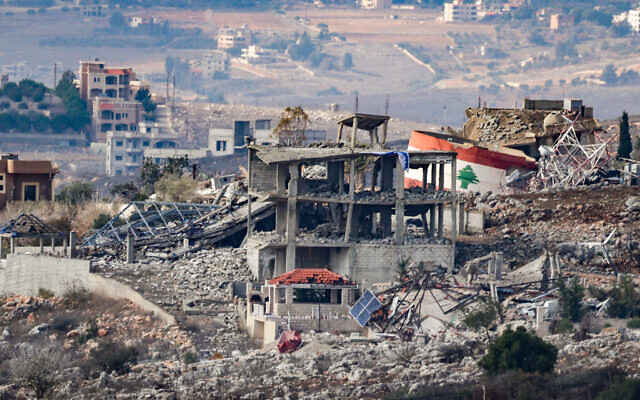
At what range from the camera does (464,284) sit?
40781 mm

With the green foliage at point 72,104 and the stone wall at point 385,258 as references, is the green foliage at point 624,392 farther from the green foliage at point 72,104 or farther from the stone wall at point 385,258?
the green foliage at point 72,104

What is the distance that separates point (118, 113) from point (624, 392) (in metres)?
119

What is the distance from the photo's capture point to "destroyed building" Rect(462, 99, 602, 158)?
55.8m

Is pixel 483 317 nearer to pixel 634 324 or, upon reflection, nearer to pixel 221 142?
pixel 634 324

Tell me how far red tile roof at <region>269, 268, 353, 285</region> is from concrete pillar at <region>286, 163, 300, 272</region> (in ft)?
9.96

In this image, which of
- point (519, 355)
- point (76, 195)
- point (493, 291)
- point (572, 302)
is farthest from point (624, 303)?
point (76, 195)

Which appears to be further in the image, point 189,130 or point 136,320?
point 189,130

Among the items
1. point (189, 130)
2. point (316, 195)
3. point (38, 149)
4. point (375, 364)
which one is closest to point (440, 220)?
point (316, 195)

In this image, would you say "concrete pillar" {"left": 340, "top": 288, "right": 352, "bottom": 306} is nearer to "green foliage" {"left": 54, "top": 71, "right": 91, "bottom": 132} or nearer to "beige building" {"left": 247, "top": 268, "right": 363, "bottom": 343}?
"beige building" {"left": 247, "top": 268, "right": 363, "bottom": 343}

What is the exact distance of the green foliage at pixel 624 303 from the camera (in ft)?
125

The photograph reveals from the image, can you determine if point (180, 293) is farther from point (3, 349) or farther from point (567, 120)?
point (567, 120)

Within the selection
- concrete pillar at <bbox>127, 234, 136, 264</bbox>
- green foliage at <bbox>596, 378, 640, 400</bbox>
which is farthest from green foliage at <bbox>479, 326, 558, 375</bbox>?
concrete pillar at <bbox>127, 234, 136, 264</bbox>

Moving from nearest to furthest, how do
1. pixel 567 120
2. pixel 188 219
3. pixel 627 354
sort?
pixel 627 354
pixel 188 219
pixel 567 120

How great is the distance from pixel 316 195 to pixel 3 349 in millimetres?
8918
